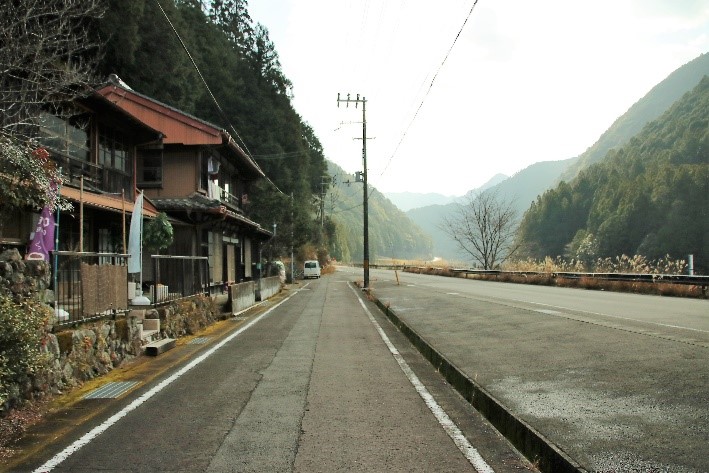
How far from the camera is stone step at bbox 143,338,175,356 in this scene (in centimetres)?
1005

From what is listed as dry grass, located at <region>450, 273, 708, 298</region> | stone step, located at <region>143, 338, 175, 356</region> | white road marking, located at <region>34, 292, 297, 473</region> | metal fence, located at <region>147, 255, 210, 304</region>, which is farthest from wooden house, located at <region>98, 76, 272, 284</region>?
dry grass, located at <region>450, 273, 708, 298</region>

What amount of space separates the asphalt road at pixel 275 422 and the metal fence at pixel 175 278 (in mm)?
2490

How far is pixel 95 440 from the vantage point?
5.14 metres

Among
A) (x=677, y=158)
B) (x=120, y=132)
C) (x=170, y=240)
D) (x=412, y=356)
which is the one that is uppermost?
(x=677, y=158)

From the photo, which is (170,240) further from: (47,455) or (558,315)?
(47,455)

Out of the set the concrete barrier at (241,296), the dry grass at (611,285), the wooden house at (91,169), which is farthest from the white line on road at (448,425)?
the dry grass at (611,285)

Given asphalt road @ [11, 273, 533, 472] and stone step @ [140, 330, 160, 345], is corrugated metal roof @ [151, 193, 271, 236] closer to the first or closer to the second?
stone step @ [140, 330, 160, 345]

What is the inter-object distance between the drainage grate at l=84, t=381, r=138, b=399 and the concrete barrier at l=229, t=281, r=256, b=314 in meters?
10.2

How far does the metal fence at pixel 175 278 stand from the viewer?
39.5 feet

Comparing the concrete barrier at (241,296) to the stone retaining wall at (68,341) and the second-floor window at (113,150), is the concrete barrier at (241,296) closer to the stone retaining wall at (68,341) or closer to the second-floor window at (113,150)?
the second-floor window at (113,150)

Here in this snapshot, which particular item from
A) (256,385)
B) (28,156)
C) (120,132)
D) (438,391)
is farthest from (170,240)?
(438,391)

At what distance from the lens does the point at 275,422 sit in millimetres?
5652

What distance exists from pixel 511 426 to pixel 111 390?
15.9 ft

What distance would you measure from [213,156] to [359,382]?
2007 centimetres
